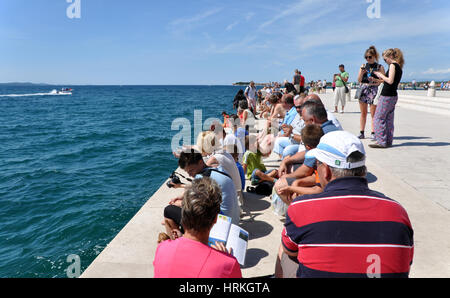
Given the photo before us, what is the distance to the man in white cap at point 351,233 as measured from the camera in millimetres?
1562

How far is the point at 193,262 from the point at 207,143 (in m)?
2.62

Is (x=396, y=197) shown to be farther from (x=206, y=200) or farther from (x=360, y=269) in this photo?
(x=206, y=200)

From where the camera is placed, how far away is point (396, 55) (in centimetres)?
655

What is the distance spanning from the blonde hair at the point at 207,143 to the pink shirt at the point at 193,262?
8.13 ft

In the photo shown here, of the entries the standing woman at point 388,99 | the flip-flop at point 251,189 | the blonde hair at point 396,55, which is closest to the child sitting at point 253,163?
the flip-flop at point 251,189

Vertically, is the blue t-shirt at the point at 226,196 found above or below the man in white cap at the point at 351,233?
below

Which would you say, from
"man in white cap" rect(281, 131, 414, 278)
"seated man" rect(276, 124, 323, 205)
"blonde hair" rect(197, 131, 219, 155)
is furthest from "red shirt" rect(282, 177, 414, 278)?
"blonde hair" rect(197, 131, 219, 155)

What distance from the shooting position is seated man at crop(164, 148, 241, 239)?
3332 mm

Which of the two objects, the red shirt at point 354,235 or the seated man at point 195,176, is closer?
the red shirt at point 354,235

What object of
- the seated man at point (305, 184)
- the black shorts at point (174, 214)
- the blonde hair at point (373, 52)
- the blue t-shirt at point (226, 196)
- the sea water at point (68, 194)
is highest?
the blonde hair at point (373, 52)

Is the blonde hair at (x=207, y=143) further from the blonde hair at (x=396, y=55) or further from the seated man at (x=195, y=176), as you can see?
Answer: the blonde hair at (x=396, y=55)

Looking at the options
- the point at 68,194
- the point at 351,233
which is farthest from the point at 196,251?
the point at 68,194

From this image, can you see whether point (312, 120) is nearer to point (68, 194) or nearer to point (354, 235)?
point (354, 235)

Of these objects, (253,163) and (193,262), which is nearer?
(193,262)
